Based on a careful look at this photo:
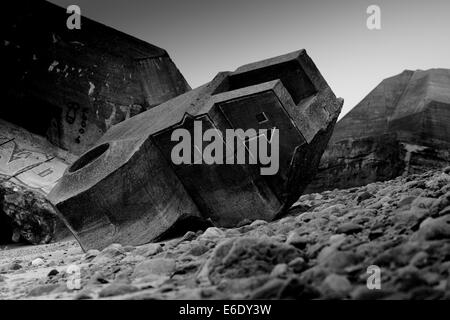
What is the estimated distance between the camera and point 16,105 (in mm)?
7586

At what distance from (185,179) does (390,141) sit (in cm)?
649

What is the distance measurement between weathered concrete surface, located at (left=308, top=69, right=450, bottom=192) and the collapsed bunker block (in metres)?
5.33

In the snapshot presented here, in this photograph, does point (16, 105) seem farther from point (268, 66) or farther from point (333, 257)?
point (333, 257)

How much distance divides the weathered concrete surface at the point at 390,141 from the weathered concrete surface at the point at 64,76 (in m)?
4.15

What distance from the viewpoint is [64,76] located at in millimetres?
7785

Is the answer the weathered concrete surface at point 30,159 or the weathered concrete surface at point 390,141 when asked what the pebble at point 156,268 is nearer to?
the weathered concrete surface at point 30,159

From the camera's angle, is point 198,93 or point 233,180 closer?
point 233,180

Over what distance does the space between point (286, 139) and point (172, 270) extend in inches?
73.9

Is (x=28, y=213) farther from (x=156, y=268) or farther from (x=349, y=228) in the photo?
(x=349, y=228)

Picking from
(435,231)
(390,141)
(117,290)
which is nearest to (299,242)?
(435,231)

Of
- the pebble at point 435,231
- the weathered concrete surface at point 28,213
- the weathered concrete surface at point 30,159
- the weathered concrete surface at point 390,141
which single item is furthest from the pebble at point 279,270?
the weathered concrete surface at point 390,141

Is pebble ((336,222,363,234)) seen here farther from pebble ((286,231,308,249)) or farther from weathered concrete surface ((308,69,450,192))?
weathered concrete surface ((308,69,450,192))

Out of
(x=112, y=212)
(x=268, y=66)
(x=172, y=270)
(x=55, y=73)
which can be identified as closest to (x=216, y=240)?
(x=172, y=270)
